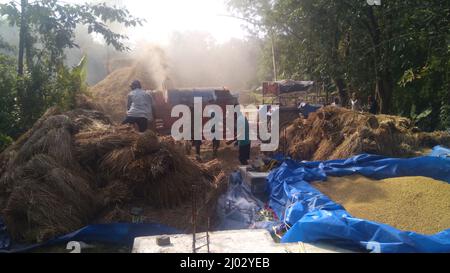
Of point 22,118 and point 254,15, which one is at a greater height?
point 254,15

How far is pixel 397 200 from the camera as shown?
5086 mm

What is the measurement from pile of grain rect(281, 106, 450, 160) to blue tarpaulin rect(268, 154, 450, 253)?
1199 millimetres

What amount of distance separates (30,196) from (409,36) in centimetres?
914

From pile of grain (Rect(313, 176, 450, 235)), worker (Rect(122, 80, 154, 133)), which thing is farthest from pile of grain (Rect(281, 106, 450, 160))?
worker (Rect(122, 80, 154, 133))

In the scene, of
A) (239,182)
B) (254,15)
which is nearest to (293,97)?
(254,15)

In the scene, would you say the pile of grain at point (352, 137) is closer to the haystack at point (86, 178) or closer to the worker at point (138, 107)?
the haystack at point (86, 178)

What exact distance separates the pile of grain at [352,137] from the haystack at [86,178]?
3318 millimetres

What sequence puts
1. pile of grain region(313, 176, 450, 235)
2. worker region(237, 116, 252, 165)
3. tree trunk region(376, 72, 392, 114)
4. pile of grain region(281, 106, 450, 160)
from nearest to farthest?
pile of grain region(313, 176, 450, 235), pile of grain region(281, 106, 450, 160), worker region(237, 116, 252, 165), tree trunk region(376, 72, 392, 114)

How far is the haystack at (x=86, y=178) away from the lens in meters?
4.95

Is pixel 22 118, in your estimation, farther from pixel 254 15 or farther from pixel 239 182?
pixel 254 15

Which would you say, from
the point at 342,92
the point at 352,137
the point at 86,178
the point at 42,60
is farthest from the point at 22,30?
the point at 342,92

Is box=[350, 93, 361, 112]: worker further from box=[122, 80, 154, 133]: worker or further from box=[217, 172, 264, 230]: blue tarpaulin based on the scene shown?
box=[122, 80, 154, 133]: worker

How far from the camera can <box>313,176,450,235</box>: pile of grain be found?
175 inches
